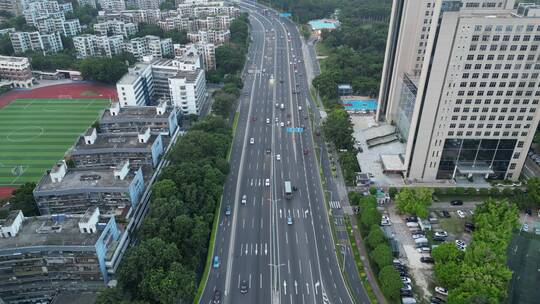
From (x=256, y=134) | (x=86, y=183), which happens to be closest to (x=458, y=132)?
(x=256, y=134)

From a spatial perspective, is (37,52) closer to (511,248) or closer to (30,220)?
(30,220)

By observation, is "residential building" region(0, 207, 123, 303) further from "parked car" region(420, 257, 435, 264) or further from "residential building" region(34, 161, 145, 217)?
"parked car" region(420, 257, 435, 264)

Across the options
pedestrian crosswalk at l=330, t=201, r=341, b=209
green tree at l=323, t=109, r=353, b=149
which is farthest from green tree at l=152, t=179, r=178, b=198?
green tree at l=323, t=109, r=353, b=149

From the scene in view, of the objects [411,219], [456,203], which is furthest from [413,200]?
[456,203]

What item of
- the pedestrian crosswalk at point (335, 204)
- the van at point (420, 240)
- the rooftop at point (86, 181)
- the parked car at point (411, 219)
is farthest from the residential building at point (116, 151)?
the van at point (420, 240)

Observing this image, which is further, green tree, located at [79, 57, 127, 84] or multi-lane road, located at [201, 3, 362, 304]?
green tree, located at [79, 57, 127, 84]
